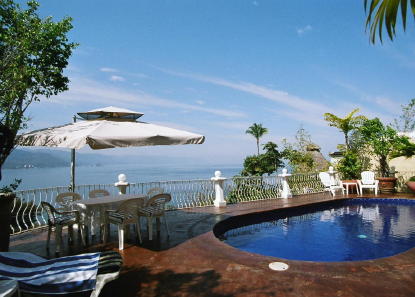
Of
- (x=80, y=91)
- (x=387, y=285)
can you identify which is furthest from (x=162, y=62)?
(x=387, y=285)

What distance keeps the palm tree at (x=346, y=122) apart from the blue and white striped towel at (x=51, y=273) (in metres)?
14.2

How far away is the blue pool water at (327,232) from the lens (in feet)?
17.7

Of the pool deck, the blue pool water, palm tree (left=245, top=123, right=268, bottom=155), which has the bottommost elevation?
the blue pool water

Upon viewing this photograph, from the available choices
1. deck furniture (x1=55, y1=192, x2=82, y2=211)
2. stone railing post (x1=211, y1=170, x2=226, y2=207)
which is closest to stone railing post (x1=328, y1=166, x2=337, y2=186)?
stone railing post (x1=211, y1=170, x2=226, y2=207)

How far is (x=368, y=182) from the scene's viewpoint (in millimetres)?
12070

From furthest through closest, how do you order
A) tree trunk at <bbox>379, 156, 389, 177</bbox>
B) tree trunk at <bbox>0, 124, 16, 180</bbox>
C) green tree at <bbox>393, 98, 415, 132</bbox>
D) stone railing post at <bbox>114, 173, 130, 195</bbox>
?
green tree at <bbox>393, 98, 415, 132</bbox> → tree trunk at <bbox>379, 156, 389, 177</bbox> → stone railing post at <bbox>114, 173, 130, 195</bbox> → tree trunk at <bbox>0, 124, 16, 180</bbox>

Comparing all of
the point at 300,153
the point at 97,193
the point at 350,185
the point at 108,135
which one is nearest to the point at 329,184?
the point at 350,185

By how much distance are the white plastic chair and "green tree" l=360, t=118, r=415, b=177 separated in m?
1.27

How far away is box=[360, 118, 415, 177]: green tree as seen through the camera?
12.0 meters

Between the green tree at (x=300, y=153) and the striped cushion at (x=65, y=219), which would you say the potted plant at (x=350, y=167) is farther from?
the striped cushion at (x=65, y=219)

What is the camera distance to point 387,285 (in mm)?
3156

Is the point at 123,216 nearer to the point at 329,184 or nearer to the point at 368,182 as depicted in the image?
the point at 329,184

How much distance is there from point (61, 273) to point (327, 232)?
6.23m

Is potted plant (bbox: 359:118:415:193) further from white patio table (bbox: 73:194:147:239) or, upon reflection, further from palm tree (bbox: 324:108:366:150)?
white patio table (bbox: 73:194:147:239)
